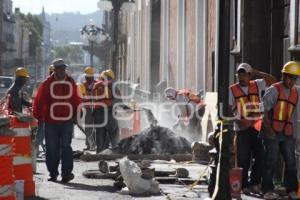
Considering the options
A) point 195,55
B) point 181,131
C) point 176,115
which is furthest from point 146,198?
point 195,55

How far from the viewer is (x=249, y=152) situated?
11.0 m

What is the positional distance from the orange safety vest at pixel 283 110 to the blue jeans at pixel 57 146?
11.2ft

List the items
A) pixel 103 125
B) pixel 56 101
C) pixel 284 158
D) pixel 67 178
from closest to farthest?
1. pixel 284 158
2. pixel 67 178
3. pixel 56 101
4. pixel 103 125

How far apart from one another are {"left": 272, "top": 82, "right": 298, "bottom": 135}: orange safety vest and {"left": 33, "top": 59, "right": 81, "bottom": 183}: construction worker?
3.42 m

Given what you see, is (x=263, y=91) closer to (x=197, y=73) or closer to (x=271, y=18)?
(x=271, y=18)

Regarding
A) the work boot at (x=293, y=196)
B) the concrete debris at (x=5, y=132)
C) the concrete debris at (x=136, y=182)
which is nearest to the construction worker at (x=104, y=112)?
the concrete debris at (x=136, y=182)

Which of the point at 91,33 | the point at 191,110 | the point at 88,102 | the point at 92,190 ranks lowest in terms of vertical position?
the point at 92,190

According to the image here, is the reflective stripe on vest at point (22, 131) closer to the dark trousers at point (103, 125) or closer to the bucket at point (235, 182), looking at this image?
the bucket at point (235, 182)

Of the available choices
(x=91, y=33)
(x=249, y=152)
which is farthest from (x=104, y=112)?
(x=91, y=33)

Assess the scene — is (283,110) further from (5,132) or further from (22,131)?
(5,132)

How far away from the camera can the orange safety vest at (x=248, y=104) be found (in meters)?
10.9

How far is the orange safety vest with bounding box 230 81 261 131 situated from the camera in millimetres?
10891

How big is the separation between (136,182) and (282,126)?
202 centimetres

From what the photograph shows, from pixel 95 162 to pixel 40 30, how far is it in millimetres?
155598
